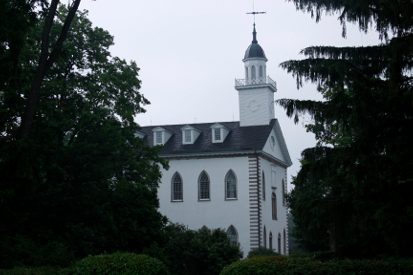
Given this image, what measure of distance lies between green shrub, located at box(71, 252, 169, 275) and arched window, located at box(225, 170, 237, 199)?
28951 millimetres

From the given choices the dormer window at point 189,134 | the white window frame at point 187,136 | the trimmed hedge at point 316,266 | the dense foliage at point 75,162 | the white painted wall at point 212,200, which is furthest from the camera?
the white window frame at point 187,136

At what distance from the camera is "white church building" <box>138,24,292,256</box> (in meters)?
45.1

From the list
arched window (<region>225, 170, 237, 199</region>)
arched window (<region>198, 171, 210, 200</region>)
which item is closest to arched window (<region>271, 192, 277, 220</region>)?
arched window (<region>225, 170, 237, 199</region>)

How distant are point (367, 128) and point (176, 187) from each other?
33.4 m

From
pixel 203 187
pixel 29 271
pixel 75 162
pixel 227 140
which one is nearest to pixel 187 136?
pixel 227 140

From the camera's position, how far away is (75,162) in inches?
1053

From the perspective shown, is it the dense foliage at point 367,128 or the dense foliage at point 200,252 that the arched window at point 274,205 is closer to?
the dense foliage at point 200,252

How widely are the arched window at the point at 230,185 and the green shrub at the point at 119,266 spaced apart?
2895 centimetres

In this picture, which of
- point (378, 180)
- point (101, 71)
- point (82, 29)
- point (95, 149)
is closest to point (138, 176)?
point (95, 149)

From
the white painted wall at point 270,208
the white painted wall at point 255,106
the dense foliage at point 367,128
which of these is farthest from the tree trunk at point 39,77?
the white painted wall at point 255,106

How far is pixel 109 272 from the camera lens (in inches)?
655

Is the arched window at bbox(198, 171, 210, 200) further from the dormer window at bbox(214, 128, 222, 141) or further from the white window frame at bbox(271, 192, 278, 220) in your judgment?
the white window frame at bbox(271, 192, 278, 220)

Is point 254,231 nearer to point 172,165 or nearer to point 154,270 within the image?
point 172,165

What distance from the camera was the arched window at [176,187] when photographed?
155 feet
